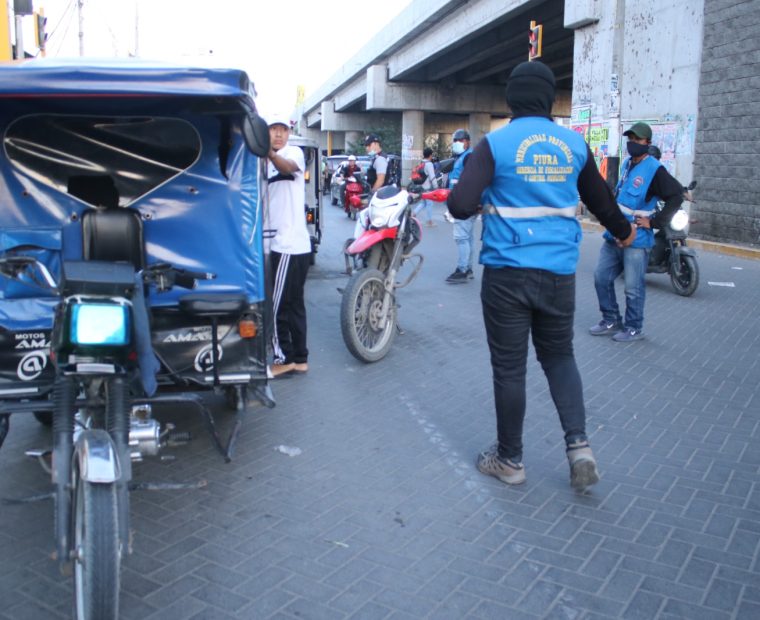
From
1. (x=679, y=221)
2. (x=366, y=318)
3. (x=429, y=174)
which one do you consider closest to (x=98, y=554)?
(x=366, y=318)

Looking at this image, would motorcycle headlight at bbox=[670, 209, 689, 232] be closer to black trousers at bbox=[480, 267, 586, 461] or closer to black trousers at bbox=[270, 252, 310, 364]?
black trousers at bbox=[270, 252, 310, 364]

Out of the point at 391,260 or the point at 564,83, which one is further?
the point at 564,83

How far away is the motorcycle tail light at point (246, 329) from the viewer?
4.40 meters

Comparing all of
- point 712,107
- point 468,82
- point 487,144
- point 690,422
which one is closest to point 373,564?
point 487,144

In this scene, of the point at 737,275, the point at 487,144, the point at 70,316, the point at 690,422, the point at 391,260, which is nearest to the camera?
the point at 70,316

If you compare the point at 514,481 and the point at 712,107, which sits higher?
the point at 712,107

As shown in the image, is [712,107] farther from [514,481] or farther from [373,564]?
[373,564]

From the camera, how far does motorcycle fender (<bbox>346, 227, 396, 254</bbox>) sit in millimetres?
7082

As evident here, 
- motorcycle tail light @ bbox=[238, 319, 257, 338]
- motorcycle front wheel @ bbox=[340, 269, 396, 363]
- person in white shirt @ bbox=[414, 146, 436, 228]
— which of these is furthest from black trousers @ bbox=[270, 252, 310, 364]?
person in white shirt @ bbox=[414, 146, 436, 228]

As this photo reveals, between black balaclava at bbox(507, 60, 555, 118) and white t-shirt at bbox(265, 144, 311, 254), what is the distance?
225 centimetres

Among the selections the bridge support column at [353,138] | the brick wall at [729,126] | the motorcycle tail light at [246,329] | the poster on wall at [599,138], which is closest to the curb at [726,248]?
the brick wall at [729,126]

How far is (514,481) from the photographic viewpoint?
167 inches

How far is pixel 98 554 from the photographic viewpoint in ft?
8.65

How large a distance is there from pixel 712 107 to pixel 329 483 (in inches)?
506
